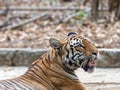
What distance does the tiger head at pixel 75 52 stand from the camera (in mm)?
4527

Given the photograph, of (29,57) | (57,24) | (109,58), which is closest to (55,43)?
(109,58)

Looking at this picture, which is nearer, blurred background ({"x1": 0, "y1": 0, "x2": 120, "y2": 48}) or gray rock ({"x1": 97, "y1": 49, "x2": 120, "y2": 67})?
gray rock ({"x1": 97, "y1": 49, "x2": 120, "y2": 67})

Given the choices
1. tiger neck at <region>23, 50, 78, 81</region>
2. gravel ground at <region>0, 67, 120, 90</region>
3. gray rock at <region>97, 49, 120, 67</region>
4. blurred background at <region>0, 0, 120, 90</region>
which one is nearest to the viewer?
tiger neck at <region>23, 50, 78, 81</region>

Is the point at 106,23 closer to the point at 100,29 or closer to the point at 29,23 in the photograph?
the point at 100,29

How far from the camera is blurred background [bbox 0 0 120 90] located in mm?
6805

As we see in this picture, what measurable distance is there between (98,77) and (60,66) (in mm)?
1805

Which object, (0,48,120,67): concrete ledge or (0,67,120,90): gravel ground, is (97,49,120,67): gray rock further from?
(0,67,120,90): gravel ground

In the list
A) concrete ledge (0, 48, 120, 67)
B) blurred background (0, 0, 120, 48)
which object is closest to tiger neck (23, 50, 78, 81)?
concrete ledge (0, 48, 120, 67)

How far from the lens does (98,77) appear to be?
6.47 metres

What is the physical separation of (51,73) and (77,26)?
5132 millimetres

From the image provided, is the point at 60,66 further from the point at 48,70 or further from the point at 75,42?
the point at 75,42

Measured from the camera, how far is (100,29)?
9.41 m

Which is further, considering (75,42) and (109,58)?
(109,58)

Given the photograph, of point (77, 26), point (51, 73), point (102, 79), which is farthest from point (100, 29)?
point (51, 73)
